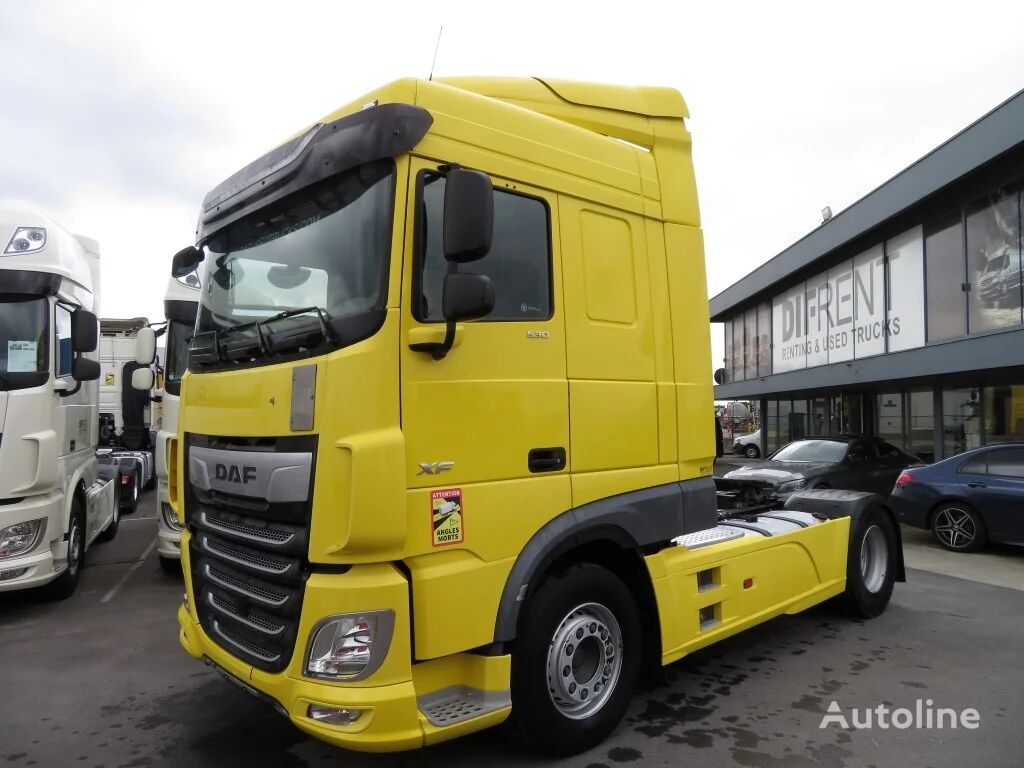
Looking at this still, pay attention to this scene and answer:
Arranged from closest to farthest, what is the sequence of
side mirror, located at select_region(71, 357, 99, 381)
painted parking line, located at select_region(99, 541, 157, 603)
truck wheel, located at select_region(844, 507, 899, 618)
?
truck wheel, located at select_region(844, 507, 899, 618)
side mirror, located at select_region(71, 357, 99, 381)
painted parking line, located at select_region(99, 541, 157, 603)

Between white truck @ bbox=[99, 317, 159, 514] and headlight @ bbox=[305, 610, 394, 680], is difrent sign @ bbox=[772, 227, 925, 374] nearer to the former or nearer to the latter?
headlight @ bbox=[305, 610, 394, 680]

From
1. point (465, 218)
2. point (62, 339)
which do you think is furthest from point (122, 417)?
point (465, 218)

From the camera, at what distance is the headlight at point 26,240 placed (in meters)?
6.35

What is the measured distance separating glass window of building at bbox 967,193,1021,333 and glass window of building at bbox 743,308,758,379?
1133 centimetres

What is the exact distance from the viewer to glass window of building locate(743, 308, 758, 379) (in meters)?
23.8

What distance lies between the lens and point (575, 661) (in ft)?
11.6

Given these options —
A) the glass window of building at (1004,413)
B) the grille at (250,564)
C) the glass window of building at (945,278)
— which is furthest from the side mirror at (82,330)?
the glass window of building at (1004,413)

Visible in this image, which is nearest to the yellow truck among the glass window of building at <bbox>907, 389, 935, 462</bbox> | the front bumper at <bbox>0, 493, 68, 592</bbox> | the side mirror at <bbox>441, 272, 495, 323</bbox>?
the side mirror at <bbox>441, 272, 495, 323</bbox>

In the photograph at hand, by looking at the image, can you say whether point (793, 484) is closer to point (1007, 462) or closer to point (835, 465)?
point (835, 465)

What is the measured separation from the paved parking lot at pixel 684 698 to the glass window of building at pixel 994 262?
6.78 meters

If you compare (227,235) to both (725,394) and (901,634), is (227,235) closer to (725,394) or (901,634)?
(901,634)

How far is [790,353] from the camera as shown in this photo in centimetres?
2069

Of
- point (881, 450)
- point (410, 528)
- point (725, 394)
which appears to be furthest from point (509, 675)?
point (725, 394)

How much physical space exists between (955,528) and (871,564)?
402 centimetres
